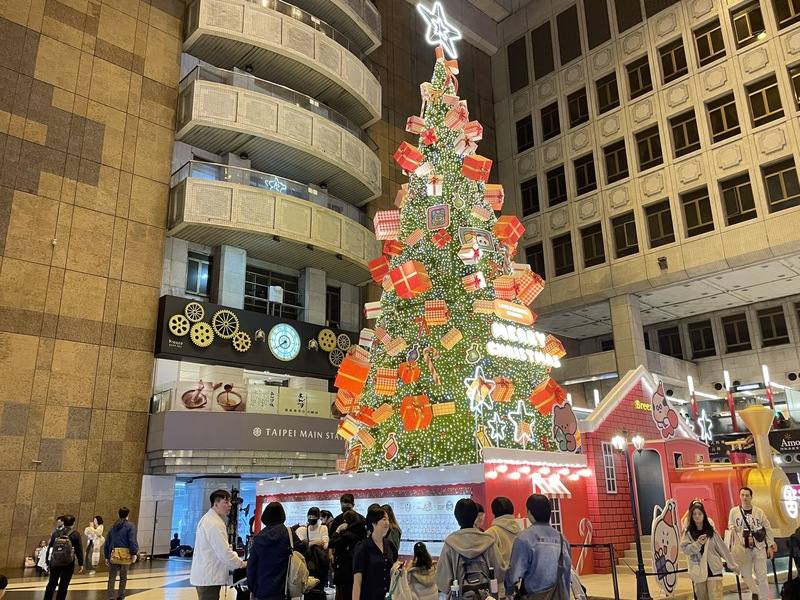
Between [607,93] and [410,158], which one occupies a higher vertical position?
[607,93]

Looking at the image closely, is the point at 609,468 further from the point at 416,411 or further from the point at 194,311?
the point at 194,311

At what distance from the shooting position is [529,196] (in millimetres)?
29312

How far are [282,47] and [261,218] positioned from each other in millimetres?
6252

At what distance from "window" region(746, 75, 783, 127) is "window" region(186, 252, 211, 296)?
2000cm

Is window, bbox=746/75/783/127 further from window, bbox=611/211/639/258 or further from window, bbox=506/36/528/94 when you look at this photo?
window, bbox=506/36/528/94

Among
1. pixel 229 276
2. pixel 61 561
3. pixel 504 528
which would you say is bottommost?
pixel 61 561

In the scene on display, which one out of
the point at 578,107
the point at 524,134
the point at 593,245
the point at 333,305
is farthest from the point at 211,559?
the point at 524,134

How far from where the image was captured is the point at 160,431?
57.7ft

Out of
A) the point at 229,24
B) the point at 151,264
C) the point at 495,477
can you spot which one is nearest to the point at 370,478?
the point at 495,477

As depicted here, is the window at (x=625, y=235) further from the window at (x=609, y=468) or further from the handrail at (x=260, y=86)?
the window at (x=609, y=468)

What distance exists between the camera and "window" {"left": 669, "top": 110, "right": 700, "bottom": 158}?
2368 cm

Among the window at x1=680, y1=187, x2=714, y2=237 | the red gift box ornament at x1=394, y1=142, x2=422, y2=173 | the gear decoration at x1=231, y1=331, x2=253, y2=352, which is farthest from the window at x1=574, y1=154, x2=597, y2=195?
the gear decoration at x1=231, y1=331, x2=253, y2=352

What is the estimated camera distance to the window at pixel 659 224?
77.5 ft

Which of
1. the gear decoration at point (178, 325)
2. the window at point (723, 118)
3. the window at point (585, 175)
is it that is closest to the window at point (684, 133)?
the window at point (723, 118)
